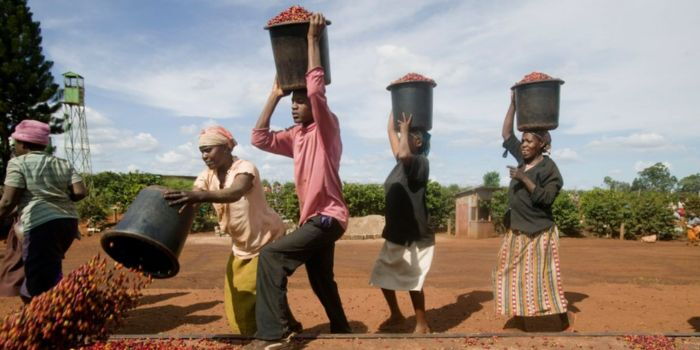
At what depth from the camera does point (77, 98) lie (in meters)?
32.1

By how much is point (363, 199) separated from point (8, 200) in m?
15.4

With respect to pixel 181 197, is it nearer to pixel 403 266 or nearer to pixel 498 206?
pixel 403 266

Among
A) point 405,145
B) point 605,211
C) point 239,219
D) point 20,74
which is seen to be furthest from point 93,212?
point 605,211

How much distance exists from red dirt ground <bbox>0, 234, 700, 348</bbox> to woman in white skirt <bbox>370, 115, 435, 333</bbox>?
56 centimetres

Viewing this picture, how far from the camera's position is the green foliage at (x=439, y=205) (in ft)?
65.5

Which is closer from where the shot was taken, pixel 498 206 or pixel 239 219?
pixel 239 219

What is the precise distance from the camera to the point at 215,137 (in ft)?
11.5

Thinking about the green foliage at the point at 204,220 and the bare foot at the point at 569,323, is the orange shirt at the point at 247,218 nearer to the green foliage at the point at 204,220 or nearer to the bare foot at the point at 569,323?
the bare foot at the point at 569,323

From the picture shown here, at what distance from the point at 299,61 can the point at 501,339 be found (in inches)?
96.0

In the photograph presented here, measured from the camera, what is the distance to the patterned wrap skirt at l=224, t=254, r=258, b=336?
12.0 feet

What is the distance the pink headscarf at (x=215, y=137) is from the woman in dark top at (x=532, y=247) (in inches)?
95.2

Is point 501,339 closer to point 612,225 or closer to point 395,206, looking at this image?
point 395,206

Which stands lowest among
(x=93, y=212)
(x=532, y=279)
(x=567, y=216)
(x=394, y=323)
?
(x=394, y=323)

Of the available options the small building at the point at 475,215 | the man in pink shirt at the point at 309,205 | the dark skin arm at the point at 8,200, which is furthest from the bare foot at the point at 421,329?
the small building at the point at 475,215
